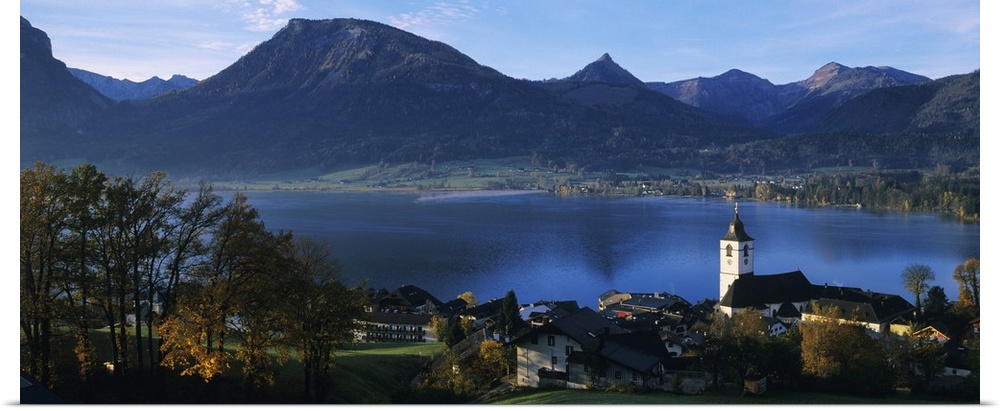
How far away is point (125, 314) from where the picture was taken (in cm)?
836

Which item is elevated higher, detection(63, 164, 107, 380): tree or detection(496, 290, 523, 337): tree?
detection(63, 164, 107, 380): tree

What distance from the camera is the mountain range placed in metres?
94.8

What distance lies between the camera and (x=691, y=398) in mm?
8594

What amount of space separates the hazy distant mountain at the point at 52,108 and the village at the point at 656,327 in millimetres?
68285

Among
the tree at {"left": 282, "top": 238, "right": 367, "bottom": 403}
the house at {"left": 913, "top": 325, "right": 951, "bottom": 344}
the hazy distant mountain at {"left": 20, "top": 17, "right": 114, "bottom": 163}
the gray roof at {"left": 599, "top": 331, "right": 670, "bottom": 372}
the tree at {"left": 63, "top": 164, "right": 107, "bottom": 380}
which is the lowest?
the house at {"left": 913, "top": 325, "right": 951, "bottom": 344}

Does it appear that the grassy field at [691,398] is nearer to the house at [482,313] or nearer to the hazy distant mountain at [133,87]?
the house at [482,313]

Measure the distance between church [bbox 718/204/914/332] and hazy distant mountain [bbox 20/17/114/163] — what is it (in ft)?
236

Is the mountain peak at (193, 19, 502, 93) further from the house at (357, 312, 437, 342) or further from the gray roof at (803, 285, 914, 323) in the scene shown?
the gray roof at (803, 285, 914, 323)

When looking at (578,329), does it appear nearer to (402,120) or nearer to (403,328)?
(403,328)

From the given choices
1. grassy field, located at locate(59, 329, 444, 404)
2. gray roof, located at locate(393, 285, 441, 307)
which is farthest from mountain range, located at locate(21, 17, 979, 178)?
grassy field, located at locate(59, 329, 444, 404)

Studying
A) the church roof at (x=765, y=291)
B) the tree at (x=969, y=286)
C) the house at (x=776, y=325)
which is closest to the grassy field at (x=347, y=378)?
the house at (x=776, y=325)

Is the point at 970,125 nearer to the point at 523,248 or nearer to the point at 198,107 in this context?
the point at 523,248

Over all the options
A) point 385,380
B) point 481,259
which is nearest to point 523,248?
point 481,259

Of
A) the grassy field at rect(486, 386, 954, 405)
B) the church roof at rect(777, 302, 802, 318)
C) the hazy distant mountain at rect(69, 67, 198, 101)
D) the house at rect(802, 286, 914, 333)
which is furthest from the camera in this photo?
the hazy distant mountain at rect(69, 67, 198, 101)
